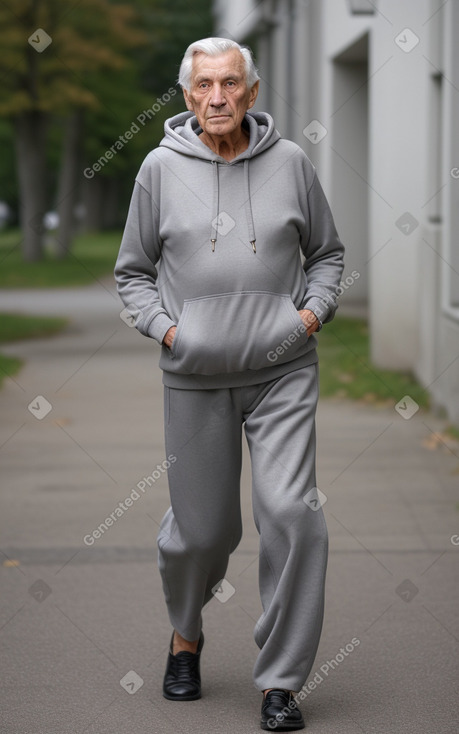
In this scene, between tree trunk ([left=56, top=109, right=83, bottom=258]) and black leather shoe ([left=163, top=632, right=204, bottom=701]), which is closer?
black leather shoe ([left=163, top=632, right=204, bottom=701])

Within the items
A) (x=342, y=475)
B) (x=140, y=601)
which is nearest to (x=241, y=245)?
(x=140, y=601)

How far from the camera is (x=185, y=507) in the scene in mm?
4223

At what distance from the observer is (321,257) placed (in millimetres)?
4320

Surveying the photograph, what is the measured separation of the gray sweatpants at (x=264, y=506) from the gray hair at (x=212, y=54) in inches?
35.9

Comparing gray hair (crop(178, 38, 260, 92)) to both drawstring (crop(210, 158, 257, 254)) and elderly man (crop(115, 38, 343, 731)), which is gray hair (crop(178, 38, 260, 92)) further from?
drawstring (crop(210, 158, 257, 254))

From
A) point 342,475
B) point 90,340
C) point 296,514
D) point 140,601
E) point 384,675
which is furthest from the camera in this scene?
point 90,340

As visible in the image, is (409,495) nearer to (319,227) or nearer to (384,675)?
(384,675)

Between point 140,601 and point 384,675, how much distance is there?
4.17 feet

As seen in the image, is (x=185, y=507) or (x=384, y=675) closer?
(x=185, y=507)

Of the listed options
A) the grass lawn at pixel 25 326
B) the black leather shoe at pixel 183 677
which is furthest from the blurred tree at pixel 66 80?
the black leather shoe at pixel 183 677

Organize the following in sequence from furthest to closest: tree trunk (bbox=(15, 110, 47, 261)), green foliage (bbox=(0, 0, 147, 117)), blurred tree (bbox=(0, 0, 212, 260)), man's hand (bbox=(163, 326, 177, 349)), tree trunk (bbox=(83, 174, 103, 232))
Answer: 1. tree trunk (bbox=(83, 174, 103, 232))
2. tree trunk (bbox=(15, 110, 47, 261))
3. blurred tree (bbox=(0, 0, 212, 260))
4. green foliage (bbox=(0, 0, 147, 117))
5. man's hand (bbox=(163, 326, 177, 349))

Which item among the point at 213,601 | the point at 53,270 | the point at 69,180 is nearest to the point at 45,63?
the point at 53,270

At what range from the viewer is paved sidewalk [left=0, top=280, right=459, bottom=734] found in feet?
14.0

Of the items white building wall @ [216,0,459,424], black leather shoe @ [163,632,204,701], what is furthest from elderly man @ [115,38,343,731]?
white building wall @ [216,0,459,424]
